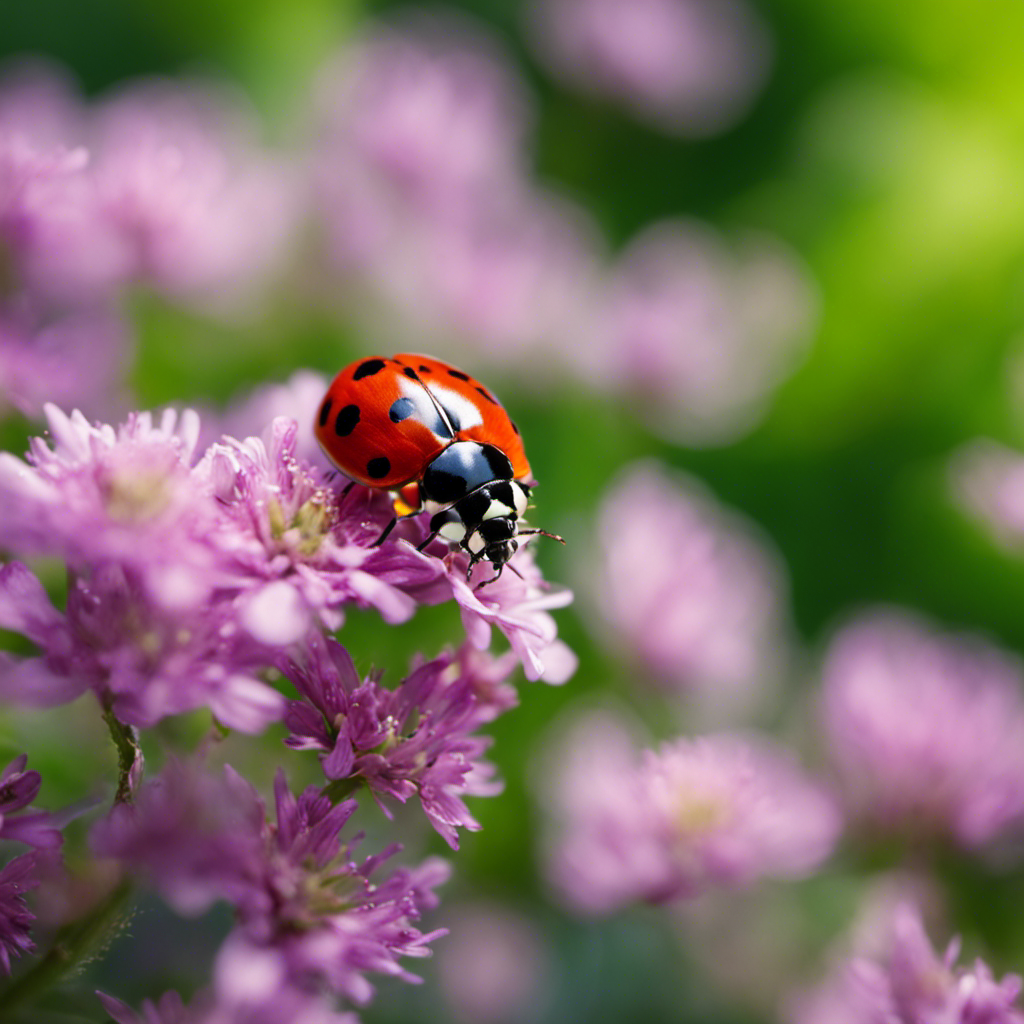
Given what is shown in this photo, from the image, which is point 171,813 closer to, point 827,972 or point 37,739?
point 37,739

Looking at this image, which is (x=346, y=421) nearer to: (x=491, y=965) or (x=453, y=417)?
(x=453, y=417)

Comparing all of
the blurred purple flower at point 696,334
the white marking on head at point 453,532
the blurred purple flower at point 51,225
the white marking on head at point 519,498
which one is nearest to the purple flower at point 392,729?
the white marking on head at point 453,532

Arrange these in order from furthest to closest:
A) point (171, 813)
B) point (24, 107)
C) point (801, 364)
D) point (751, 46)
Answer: point (751, 46)
point (801, 364)
point (24, 107)
point (171, 813)

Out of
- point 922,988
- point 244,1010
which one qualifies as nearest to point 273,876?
point 244,1010

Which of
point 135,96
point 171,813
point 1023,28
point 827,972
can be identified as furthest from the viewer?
point 1023,28

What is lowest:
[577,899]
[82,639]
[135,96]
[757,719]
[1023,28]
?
[757,719]

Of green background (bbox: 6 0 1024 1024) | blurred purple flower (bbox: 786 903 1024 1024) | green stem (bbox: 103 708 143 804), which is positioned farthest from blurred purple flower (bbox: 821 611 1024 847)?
green stem (bbox: 103 708 143 804)

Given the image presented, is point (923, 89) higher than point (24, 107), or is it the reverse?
point (923, 89)

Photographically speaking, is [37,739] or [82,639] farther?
[37,739]

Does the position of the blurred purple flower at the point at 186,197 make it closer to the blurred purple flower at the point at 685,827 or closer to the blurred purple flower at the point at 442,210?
the blurred purple flower at the point at 442,210

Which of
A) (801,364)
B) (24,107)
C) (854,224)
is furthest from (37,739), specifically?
(854,224)
